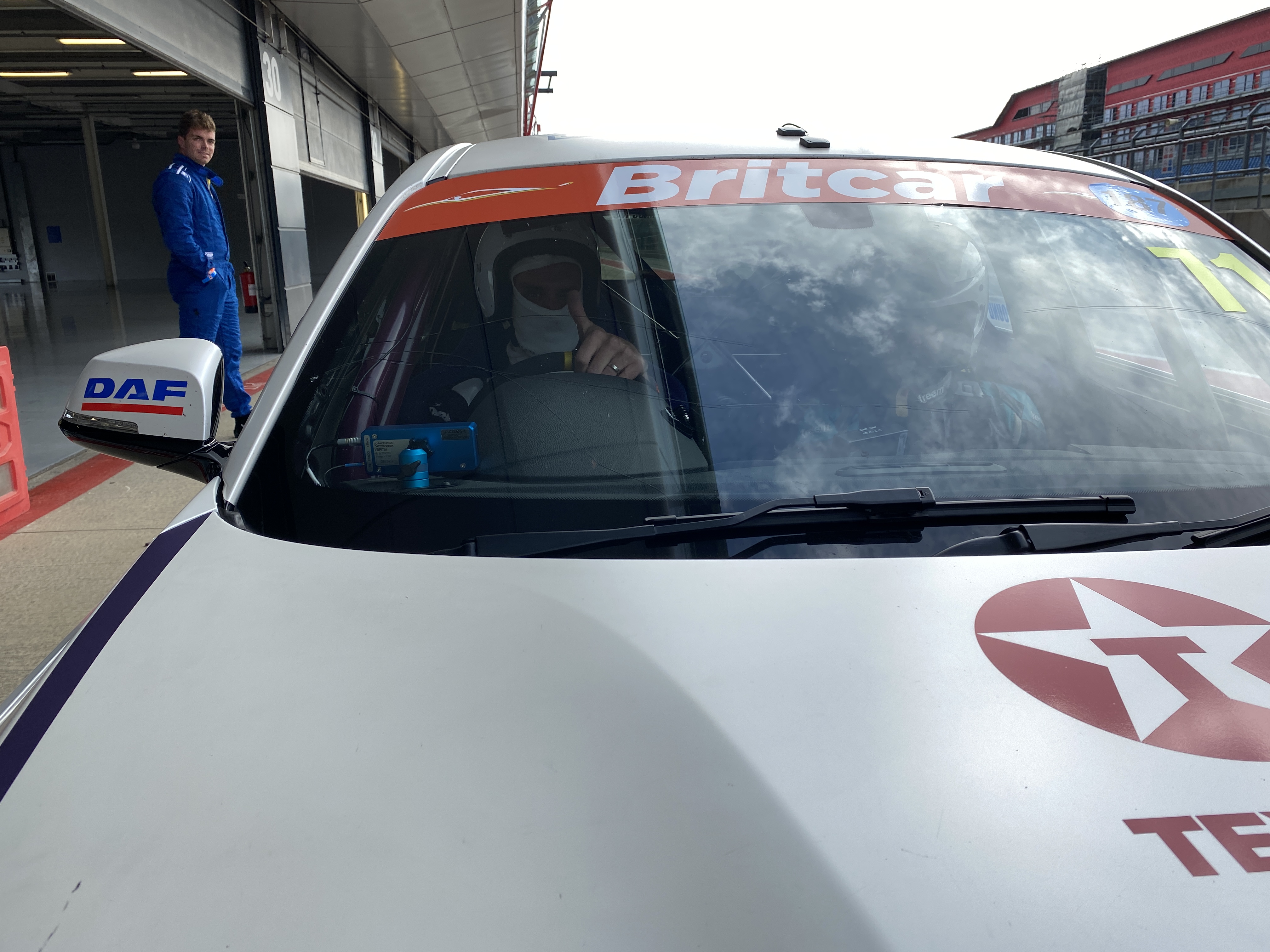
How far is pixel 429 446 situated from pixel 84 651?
0.53 meters

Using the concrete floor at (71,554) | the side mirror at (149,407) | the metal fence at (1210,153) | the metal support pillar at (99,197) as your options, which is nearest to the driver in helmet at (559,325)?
the side mirror at (149,407)

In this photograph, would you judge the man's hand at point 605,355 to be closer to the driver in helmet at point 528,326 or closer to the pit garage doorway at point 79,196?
the driver in helmet at point 528,326

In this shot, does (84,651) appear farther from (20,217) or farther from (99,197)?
(20,217)

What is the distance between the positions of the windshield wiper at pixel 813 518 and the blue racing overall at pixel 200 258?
505cm

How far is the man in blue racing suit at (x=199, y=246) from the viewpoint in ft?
17.9

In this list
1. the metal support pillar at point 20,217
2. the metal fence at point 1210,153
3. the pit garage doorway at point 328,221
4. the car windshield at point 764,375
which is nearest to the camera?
the car windshield at point 764,375

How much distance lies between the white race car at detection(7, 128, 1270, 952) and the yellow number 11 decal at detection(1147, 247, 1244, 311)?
0.4 inches

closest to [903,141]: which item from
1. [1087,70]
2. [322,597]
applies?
[322,597]

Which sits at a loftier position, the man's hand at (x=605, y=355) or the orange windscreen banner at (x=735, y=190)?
the orange windscreen banner at (x=735, y=190)

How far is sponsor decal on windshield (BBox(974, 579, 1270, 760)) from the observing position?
33.1 inches

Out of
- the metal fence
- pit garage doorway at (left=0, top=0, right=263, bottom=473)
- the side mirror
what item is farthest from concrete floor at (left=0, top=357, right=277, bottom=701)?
the metal fence

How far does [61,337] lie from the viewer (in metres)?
11.6

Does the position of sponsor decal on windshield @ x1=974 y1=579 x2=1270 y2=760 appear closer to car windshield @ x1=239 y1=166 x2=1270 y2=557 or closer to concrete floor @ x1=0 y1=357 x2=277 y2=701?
car windshield @ x1=239 y1=166 x2=1270 y2=557

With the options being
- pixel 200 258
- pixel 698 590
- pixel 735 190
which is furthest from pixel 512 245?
pixel 200 258
